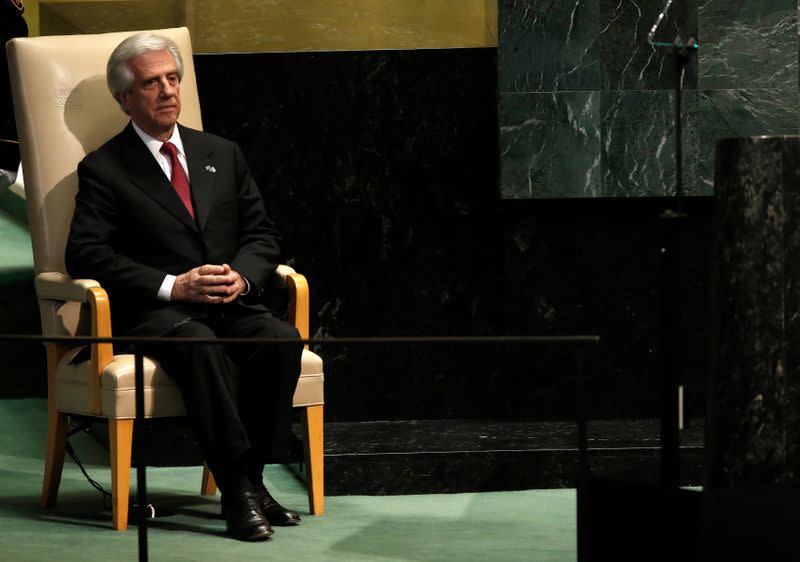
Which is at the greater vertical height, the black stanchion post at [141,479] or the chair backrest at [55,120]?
the chair backrest at [55,120]

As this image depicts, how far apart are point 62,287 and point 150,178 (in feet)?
1.26

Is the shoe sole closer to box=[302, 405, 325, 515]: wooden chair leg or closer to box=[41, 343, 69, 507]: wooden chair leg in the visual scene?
box=[302, 405, 325, 515]: wooden chair leg

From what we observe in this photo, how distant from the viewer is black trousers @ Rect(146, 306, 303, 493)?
357 cm

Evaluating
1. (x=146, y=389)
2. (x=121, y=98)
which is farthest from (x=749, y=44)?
(x=146, y=389)

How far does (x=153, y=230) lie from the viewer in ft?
12.8

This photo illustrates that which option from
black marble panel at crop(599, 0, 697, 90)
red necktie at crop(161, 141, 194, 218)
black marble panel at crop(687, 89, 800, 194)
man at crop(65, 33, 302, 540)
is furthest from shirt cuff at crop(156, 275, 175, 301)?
black marble panel at crop(687, 89, 800, 194)

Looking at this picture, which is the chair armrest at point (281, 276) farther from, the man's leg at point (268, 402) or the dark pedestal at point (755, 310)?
the dark pedestal at point (755, 310)

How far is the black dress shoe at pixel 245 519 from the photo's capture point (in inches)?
138

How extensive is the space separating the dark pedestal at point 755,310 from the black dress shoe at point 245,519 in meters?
1.18

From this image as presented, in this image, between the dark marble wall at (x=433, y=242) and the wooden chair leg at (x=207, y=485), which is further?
the dark marble wall at (x=433, y=242)

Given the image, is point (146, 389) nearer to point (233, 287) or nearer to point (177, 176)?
point (233, 287)

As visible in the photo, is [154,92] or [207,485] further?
[207,485]

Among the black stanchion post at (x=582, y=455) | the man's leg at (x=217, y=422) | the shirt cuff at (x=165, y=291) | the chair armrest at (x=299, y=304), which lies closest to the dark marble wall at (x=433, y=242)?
the chair armrest at (x=299, y=304)

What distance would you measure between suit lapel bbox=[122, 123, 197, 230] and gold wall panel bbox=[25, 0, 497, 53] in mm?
1197
